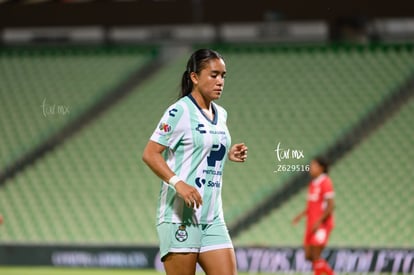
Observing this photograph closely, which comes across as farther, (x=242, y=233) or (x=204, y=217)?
(x=242, y=233)

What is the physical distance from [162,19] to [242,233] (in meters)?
3.25

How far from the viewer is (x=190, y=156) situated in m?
4.53

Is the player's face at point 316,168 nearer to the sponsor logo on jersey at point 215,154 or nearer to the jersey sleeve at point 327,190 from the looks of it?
the jersey sleeve at point 327,190

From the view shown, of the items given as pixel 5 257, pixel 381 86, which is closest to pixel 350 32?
pixel 381 86

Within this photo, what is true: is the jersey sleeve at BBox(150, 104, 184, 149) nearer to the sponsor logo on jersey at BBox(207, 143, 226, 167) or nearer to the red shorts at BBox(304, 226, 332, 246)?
the sponsor logo on jersey at BBox(207, 143, 226, 167)

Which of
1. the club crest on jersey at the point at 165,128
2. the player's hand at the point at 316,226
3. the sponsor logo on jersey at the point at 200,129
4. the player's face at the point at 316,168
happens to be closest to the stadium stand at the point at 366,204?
the player's hand at the point at 316,226

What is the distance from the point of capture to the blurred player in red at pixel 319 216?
8.55 metres

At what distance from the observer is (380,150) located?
10656 mm

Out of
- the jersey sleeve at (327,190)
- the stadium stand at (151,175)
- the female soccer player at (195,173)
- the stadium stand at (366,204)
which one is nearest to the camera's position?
the female soccer player at (195,173)

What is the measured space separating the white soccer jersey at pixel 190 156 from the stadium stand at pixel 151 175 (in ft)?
16.1

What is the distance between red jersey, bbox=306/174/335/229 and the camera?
8.58 m

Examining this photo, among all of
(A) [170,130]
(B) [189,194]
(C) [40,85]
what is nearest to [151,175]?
(C) [40,85]

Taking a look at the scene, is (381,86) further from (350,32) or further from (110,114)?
(110,114)

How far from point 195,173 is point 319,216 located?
181 inches
